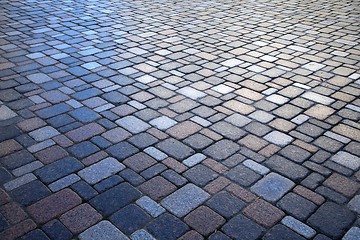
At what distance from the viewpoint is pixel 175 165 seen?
3.28 m

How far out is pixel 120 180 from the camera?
10.2ft

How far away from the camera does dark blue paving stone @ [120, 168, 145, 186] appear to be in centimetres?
307

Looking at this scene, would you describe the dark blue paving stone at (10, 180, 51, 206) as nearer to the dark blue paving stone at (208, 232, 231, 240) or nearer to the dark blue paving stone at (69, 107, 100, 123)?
the dark blue paving stone at (69, 107, 100, 123)

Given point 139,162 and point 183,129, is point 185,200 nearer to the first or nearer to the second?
point 139,162

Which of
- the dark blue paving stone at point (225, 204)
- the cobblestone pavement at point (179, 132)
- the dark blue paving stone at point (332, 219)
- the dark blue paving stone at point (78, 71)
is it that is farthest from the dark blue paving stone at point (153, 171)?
the dark blue paving stone at point (78, 71)

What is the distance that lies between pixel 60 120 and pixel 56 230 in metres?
1.62

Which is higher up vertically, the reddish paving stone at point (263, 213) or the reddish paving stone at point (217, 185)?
the reddish paving stone at point (263, 213)

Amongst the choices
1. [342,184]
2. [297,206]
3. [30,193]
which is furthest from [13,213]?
[342,184]

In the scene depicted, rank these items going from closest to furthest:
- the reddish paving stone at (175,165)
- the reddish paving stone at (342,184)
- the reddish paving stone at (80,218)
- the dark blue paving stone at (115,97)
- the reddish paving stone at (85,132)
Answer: the reddish paving stone at (80,218) → the reddish paving stone at (342,184) → the reddish paving stone at (175,165) → the reddish paving stone at (85,132) → the dark blue paving stone at (115,97)

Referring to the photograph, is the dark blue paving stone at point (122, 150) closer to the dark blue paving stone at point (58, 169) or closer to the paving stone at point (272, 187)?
the dark blue paving stone at point (58, 169)

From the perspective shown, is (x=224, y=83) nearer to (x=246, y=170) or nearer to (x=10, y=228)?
(x=246, y=170)

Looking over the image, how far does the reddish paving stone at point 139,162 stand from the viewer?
3248mm

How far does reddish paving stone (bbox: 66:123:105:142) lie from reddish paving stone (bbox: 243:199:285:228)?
1.76 metres

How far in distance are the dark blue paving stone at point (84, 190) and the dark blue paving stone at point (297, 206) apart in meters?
1.50
